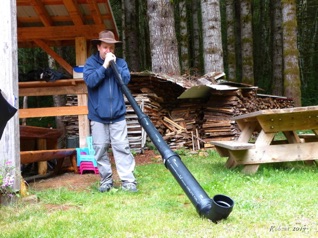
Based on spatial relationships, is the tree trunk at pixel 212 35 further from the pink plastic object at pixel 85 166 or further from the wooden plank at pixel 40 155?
the wooden plank at pixel 40 155

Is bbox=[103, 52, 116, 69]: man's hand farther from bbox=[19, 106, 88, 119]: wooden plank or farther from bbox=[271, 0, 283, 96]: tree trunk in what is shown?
bbox=[271, 0, 283, 96]: tree trunk

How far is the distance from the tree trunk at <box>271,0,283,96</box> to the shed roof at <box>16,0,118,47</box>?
450 inches

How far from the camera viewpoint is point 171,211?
3615 mm

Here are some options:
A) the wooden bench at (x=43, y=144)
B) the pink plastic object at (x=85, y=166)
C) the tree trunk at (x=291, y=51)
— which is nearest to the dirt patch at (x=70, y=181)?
the pink plastic object at (x=85, y=166)

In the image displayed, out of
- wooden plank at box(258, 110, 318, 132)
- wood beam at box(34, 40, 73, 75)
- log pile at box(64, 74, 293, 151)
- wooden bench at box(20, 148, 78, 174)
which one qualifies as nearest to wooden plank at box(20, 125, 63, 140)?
wooden bench at box(20, 148, 78, 174)

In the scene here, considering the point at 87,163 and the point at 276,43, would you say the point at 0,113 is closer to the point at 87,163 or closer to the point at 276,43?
the point at 87,163

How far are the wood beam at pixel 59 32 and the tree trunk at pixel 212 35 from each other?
4463 millimetres

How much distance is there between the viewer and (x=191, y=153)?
8969 millimetres

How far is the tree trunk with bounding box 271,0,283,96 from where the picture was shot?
1745cm

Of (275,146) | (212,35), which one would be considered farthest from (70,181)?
(212,35)

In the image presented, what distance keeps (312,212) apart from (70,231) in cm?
212

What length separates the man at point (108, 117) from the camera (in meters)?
4.86

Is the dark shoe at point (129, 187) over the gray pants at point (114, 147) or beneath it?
beneath

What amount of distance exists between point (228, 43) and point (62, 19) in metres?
10.4
